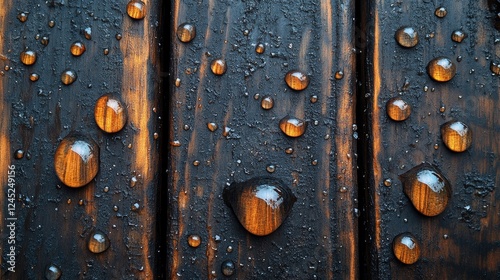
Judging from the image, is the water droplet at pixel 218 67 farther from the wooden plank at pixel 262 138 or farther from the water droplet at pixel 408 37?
the water droplet at pixel 408 37

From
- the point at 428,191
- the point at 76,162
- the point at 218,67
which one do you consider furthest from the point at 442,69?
the point at 76,162

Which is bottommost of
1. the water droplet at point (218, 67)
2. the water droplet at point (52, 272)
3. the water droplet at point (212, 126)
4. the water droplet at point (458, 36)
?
the water droplet at point (52, 272)

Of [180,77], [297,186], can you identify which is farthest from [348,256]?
[180,77]

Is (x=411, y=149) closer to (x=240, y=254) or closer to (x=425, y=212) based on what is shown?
(x=425, y=212)

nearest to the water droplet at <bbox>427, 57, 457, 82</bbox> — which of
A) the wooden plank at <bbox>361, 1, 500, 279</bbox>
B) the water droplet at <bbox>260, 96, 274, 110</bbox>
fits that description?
the wooden plank at <bbox>361, 1, 500, 279</bbox>

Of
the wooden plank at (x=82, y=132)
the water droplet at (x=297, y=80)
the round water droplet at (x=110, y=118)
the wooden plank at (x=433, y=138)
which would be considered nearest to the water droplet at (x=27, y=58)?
the wooden plank at (x=82, y=132)
